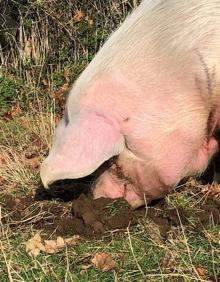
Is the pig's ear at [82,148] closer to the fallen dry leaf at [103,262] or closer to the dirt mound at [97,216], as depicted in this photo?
the dirt mound at [97,216]

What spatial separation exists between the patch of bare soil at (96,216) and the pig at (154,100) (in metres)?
0.20

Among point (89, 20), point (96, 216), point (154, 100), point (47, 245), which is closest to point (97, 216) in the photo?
point (96, 216)

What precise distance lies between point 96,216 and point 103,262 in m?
0.61

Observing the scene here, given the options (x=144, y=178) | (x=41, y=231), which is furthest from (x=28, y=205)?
(x=144, y=178)

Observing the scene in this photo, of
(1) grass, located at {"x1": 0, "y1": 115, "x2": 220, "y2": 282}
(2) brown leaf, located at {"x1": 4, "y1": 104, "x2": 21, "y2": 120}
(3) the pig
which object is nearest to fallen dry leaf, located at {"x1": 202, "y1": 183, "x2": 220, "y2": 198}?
(1) grass, located at {"x1": 0, "y1": 115, "x2": 220, "y2": 282}

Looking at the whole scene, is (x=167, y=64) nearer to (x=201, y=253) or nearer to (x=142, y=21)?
(x=142, y=21)

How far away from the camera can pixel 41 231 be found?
14.6ft

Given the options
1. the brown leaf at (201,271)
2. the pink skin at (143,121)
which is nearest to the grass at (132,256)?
the brown leaf at (201,271)

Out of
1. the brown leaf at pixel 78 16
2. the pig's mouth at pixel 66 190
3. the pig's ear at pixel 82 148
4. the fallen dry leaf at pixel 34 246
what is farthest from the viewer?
the brown leaf at pixel 78 16

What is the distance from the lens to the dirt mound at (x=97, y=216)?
435 cm

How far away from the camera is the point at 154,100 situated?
4414 millimetres

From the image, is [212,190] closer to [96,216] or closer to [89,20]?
[96,216]

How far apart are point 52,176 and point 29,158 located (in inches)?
66.1

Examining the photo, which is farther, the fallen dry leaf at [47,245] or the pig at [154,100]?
the pig at [154,100]
